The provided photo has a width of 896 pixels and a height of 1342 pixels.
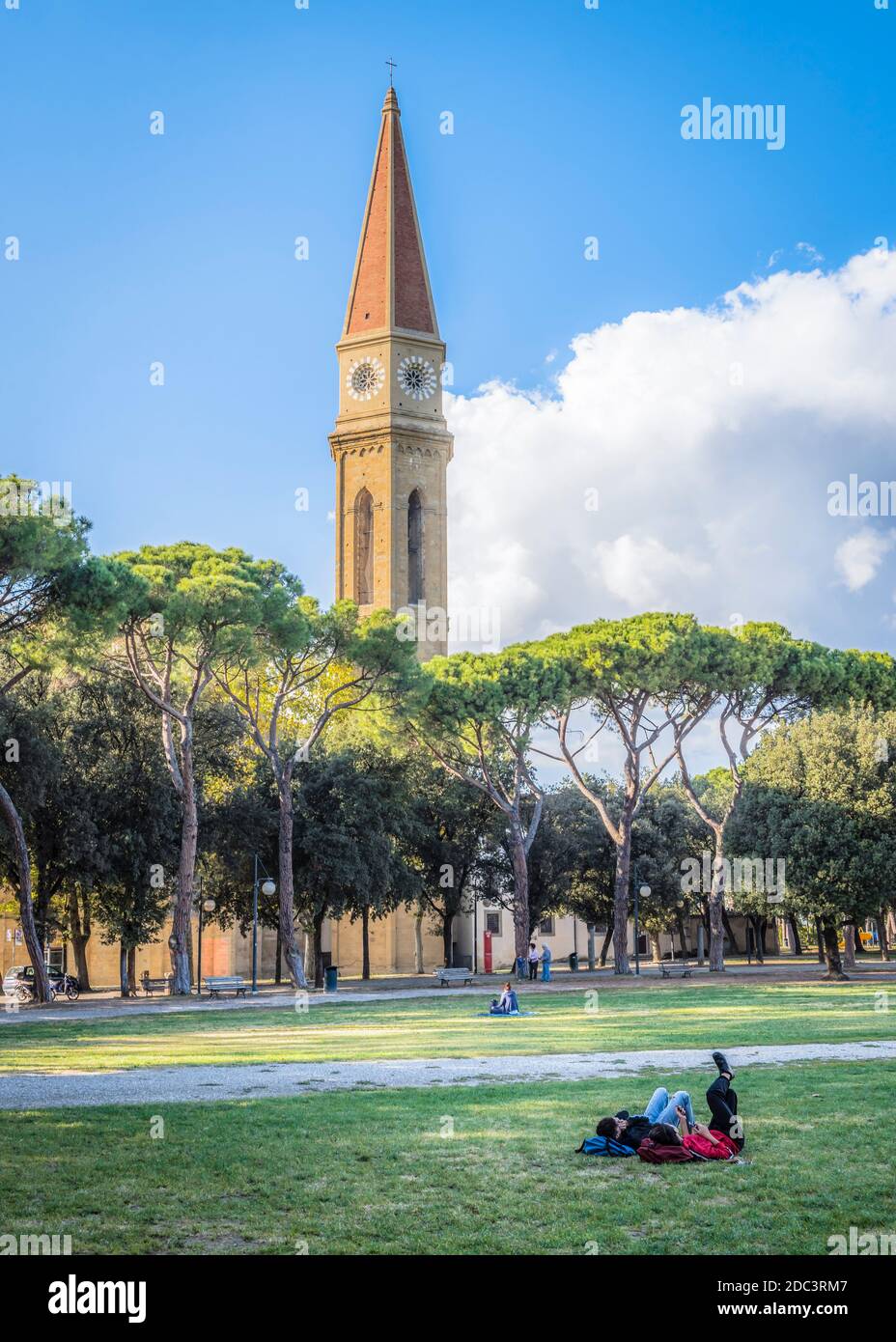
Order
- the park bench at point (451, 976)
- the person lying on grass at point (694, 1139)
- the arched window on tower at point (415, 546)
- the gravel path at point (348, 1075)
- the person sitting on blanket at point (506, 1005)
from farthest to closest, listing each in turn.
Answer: the arched window on tower at point (415, 546), the park bench at point (451, 976), the person sitting on blanket at point (506, 1005), the gravel path at point (348, 1075), the person lying on grass at point (694, 1139)

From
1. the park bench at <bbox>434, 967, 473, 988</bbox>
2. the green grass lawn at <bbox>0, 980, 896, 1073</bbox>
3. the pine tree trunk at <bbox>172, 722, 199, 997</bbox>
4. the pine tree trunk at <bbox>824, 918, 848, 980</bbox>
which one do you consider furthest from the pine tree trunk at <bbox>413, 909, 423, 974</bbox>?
the green grass lawn at <bbox>0, 980, 896, 1073</bbox>

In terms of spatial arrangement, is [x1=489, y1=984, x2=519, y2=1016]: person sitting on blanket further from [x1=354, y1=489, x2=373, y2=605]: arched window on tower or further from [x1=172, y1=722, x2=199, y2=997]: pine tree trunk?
[x1=354, y1=489, x2=373, y2=605]: arched window on tower

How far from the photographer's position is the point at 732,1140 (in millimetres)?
9281

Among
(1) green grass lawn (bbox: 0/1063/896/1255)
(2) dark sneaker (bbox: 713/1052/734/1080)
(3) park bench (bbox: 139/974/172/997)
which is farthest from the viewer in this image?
(3) park bench (bbox: 139/974/172/997)

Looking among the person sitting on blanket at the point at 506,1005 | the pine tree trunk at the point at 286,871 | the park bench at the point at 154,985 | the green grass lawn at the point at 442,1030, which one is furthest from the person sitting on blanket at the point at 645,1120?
the park bench at the point at 154,985

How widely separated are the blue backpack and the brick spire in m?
60.7

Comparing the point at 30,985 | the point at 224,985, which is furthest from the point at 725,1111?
the point at 30,985

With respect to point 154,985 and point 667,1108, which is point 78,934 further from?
point 667,1108

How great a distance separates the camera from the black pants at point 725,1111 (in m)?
9.34

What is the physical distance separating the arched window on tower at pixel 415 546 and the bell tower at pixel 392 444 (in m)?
0.05

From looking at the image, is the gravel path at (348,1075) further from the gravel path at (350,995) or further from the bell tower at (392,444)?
the bell tower at (392,444)

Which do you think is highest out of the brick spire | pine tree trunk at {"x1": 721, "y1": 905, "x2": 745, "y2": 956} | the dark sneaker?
the brick spire

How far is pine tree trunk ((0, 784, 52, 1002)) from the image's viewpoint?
29.6 metres

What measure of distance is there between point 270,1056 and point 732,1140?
9352 mm
